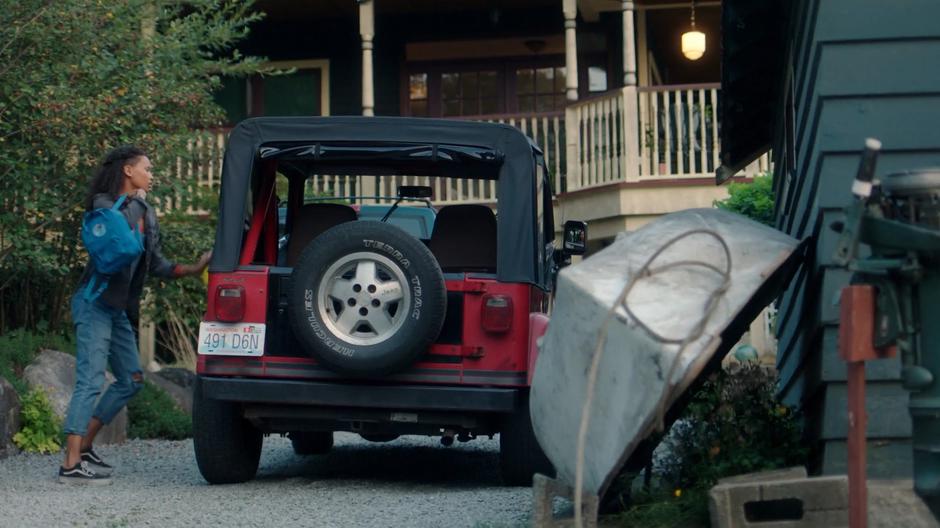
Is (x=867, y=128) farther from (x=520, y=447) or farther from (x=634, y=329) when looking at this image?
(x=520, y=447)

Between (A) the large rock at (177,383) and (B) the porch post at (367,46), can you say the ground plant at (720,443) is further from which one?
(B) the porch post at (367,46)

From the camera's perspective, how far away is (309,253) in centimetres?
719

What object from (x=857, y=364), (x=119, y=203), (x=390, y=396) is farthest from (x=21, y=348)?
(x=857, y=364)

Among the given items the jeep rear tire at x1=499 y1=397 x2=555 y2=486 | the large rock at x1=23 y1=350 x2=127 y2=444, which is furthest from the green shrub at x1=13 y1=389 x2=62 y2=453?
the jeep rear tire at x1=499 y1=397 x2=555 y2=486

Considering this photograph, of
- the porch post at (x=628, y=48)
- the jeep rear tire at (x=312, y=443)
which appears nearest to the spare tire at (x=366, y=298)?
the jeep rear tire at (x=312, y=443)

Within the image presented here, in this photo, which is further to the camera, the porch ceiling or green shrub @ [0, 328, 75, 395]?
the porch ceiling

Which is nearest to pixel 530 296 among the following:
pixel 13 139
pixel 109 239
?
pixel 109 239

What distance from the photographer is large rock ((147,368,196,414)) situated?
1274cm

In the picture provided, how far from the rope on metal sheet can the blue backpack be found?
11.7 ft

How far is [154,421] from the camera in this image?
11.4m

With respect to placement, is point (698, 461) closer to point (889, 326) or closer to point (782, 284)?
point (782, 284)

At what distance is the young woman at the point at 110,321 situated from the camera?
791 cm

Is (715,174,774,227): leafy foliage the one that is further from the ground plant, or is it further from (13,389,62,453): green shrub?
the ground plant

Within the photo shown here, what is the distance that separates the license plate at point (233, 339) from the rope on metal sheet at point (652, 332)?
2864 mm
